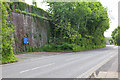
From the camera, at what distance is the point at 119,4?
5.45m

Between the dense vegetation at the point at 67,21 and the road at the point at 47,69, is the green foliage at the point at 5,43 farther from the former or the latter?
the dense vegetation at the point at 67,21

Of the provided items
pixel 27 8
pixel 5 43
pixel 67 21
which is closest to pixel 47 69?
pixel 5 43

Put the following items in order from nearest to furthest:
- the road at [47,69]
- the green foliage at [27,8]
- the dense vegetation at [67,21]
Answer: the road at [47,69]
the green foliage at [27,8]
the dense vegetation at [67,21]

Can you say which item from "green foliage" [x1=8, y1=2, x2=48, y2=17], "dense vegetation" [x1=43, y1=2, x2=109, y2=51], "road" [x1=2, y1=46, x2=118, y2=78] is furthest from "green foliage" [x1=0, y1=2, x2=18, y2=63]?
"dense vegetation" [x1=43, y1=2, x2=109, y2=51]

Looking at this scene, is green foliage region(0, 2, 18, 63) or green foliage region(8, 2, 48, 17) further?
green foliage region(8, 2, 48, 17)

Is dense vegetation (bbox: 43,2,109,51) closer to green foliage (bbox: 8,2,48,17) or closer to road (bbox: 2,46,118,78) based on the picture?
green foliage (bbox: 8,2,48,17)

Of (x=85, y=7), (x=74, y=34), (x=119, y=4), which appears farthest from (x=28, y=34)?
(x=119, y=4)

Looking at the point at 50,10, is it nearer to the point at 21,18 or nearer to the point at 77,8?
the point at 77,8

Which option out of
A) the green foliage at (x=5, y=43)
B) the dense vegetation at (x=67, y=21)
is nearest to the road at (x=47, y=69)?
the green foliage at (x=5, y=43)

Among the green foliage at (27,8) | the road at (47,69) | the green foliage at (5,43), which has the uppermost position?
the green foliage at (27,8)

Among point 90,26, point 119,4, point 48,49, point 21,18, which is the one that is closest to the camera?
point 119,4

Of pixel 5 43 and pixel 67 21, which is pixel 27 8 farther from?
pixel 5 43

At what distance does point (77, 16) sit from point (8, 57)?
75.3ft

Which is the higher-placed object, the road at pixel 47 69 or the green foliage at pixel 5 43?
the green foliage at pixel 5 43
